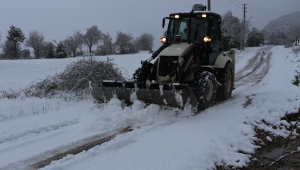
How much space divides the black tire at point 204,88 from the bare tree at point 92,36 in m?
71.2

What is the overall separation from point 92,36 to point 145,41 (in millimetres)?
18248

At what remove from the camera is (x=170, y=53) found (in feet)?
23.6

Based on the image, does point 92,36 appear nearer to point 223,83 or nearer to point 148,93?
point 223,83

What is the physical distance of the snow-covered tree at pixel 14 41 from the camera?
5497cm

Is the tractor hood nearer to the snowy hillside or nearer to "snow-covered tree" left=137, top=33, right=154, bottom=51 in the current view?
"snow-covered tree" left=137, top=33, right=154, bottom=51

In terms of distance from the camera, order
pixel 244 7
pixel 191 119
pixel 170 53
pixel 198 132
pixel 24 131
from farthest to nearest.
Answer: pixel 244 7, pixel 170 53, pixel 191 119, pixel 24 131, pixel 198 132

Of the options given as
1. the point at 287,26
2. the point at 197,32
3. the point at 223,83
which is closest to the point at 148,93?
the point at 197,32

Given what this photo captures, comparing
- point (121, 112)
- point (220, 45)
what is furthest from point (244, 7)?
point (121, 112)

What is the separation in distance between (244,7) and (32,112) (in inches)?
2321

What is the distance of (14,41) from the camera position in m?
57.4

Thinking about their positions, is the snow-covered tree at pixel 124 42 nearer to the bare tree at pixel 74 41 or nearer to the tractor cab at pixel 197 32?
the bare tree at pixel 74 41

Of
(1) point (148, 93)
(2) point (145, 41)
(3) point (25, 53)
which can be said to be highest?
(2) point (145, 41)

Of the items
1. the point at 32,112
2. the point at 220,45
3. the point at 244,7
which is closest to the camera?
the point at 32,112

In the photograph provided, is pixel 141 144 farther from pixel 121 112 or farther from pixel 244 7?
pixel 244 7
